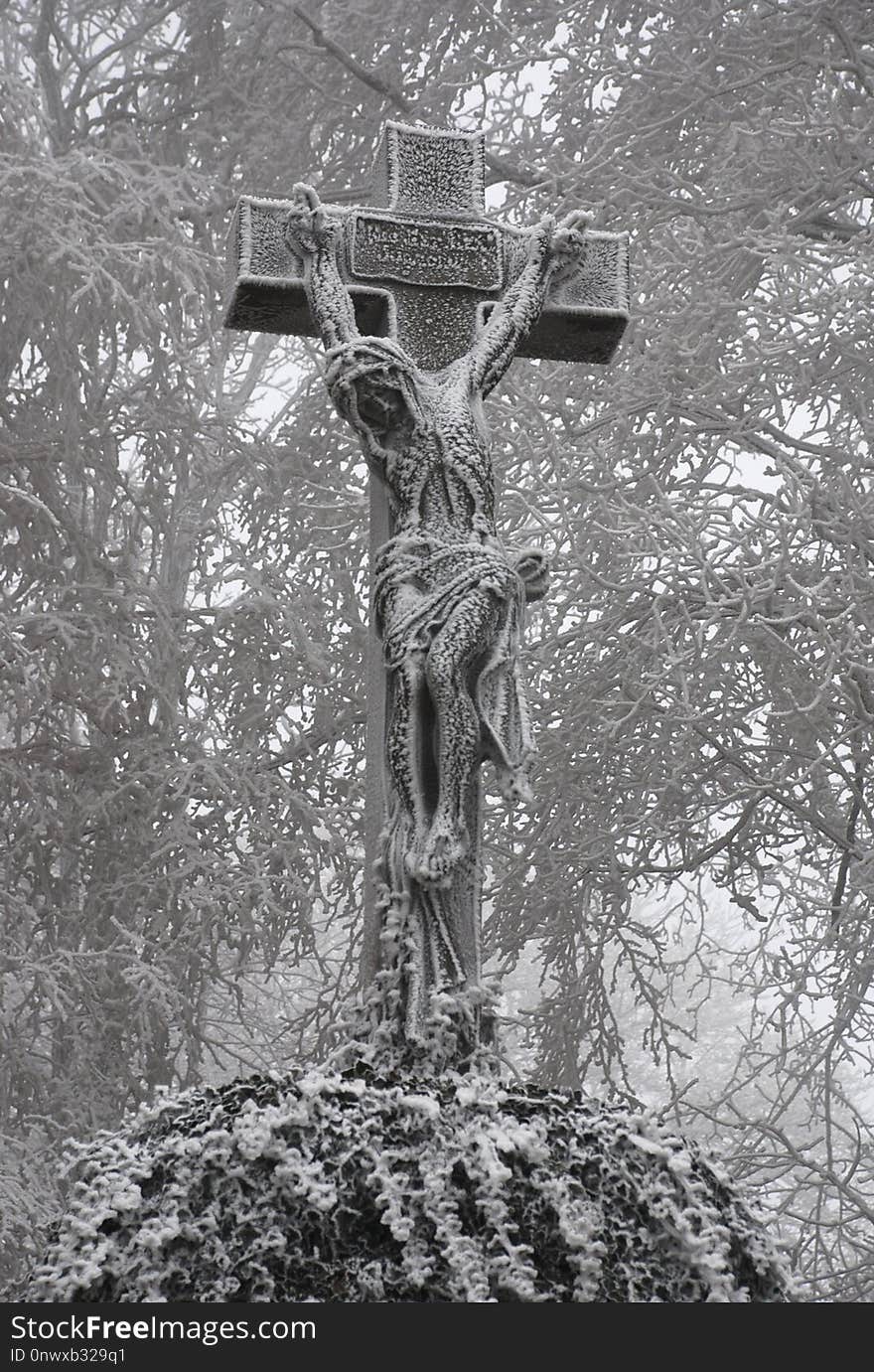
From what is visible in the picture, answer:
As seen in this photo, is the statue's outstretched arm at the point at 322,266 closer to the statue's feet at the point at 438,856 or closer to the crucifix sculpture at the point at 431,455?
A: the crucifix sculpture at the point at 431,455

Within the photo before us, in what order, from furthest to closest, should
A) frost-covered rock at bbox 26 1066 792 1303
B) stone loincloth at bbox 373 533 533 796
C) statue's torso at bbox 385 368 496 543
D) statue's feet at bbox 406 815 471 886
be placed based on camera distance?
statue's torso at bbox 385 368 496 543 < stone loincloth at bbox 373 533 533 796 < statue's feet at bbox 406 815 471 886 < frost-covered rock at bbox 26 1066 792 1303

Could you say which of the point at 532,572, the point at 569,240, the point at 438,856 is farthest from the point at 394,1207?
the point at 569,240

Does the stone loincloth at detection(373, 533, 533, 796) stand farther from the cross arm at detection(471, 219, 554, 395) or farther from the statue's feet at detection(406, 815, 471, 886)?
the cross arm at detection(471, 219, 554, 395)

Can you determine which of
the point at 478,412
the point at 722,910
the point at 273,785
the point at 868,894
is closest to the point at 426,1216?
the point at 478,412

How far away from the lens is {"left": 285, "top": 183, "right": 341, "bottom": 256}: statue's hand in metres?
3.30

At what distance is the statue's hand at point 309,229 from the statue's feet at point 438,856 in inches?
46.6

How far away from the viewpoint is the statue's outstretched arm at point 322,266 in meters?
3.21

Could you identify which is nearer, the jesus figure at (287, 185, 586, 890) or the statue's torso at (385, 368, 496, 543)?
the jesus figure at (287, 185, 586, 890)

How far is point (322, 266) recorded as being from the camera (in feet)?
10.8

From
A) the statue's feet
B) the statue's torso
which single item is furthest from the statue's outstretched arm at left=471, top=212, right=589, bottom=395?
the statue's feet

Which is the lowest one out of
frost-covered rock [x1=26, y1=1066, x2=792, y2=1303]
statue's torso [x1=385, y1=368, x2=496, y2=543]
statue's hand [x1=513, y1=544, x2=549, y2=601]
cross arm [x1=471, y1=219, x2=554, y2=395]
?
frost-covered rock [x1=26, y1=1066, x2=792, y2=1303]

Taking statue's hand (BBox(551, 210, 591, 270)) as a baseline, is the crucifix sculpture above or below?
below

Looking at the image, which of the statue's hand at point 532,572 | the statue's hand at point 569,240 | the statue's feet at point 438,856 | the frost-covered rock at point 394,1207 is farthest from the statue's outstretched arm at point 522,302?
the frost-covered rock at point 394,1207

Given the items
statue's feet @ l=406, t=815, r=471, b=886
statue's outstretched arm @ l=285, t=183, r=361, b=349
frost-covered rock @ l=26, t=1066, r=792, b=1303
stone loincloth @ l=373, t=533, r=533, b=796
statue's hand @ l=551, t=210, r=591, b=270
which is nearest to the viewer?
frost-covered rock @ l=26, t=1066, r=792, b=1303
